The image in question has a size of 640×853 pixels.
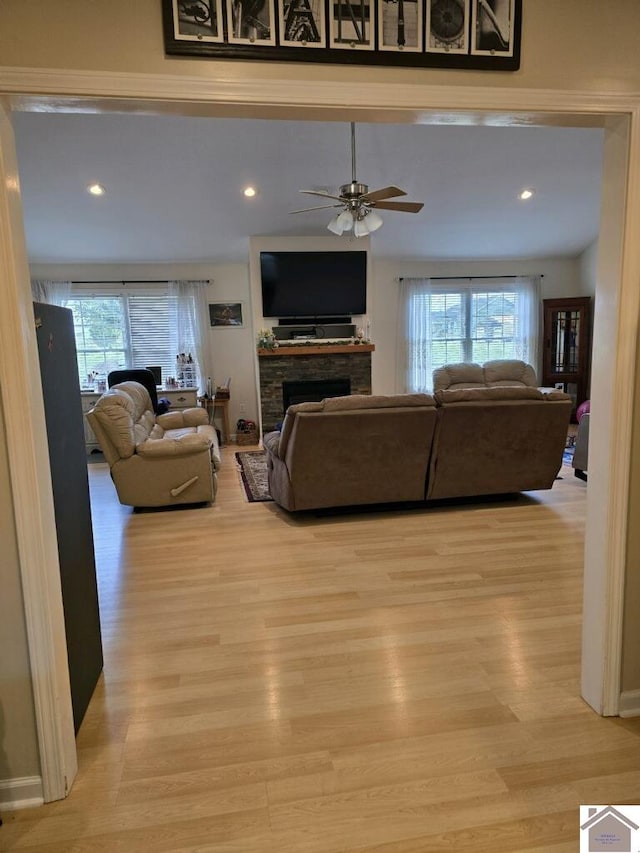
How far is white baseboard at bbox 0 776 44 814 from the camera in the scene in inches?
61.5

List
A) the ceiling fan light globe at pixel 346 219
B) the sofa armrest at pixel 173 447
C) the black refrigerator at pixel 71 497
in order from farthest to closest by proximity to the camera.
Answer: the ceiling fan light globe at pixel 346 219, the sofa armrest at pixel 173 447, the black refrigerator at pixel 71 497

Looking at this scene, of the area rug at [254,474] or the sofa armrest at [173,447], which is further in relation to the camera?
the area rug at [254,474]

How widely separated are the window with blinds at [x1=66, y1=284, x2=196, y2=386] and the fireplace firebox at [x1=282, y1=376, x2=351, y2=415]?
1.62 metres

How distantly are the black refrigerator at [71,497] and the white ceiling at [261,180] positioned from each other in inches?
142

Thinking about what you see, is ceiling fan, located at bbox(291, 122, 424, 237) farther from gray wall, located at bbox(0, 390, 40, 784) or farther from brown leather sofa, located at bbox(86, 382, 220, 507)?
gray wall, located at bbox(0, 390, 40, 784)

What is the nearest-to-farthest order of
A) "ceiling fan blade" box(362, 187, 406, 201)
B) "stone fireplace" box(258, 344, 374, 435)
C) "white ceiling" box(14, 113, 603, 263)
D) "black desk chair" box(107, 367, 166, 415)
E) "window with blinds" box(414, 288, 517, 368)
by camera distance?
"ceiling fan blade" box(362, 187, 406, 201) → "white ceiling" box(14, 113, 603, 263) → "black desk chair" box(107, 367, 166, 415) → "stone fireplace" box(258, 344, 374, 435) → "window with blinds" box(414, 288, 517, 368)

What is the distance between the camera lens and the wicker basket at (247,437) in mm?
7293

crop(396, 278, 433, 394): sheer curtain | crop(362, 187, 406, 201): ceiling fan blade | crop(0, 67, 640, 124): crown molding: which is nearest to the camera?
crop(0, 67, 640, 124): crown molding

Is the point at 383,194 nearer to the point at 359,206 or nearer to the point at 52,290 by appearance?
the point at 359,206

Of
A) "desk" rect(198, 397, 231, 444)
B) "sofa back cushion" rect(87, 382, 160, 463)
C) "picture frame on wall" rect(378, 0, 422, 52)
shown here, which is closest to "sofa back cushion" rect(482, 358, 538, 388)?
"desk" rect(198, 397, 231, 444)

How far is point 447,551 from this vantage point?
3.33 meters

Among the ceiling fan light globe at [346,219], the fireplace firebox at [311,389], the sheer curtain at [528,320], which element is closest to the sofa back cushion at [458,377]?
the sheer curtain at [528,320]

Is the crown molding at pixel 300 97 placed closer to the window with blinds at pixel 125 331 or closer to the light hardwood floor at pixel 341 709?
the light hardwood floor at pixel 341 709

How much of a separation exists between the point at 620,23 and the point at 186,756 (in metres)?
2.70
